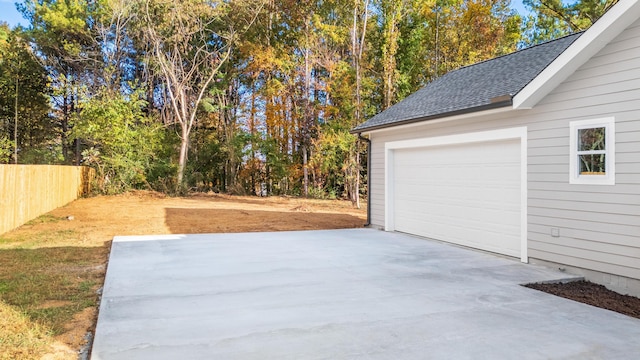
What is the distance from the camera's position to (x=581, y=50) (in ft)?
16.8

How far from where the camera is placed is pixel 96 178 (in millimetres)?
17906

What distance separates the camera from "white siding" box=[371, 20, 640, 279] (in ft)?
16.0

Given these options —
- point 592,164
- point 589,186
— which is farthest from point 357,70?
point 589,186

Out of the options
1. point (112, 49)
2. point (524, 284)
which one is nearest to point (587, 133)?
point (524, 284)

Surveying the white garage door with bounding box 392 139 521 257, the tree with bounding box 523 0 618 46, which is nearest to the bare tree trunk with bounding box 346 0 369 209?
the tree with bounding box 523 0 618 46

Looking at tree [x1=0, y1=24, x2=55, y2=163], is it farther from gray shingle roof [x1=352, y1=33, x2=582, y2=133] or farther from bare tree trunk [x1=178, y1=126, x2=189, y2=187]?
gray shingle roof [x1=352, y1=33, x2=582, y2=133]

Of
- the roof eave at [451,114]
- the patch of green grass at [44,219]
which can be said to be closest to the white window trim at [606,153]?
the roof eave at [451,114]

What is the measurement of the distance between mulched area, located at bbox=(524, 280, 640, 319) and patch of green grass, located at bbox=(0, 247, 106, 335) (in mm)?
5003

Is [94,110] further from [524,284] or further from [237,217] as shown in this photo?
[524,284]

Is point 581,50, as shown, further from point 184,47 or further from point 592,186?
point 184,47

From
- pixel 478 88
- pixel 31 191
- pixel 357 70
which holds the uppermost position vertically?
pixel 357 70

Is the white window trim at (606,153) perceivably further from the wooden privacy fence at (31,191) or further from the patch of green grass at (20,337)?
the wooden privacy fence at (31,191)

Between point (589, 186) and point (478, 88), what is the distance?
10.2 ft

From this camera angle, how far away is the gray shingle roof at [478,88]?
266 inches
